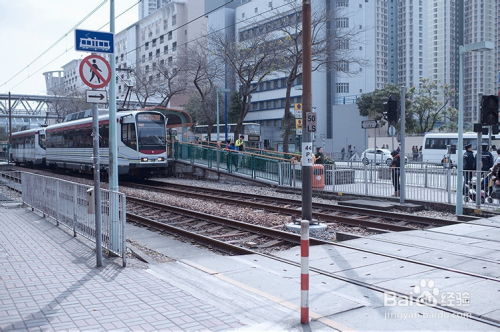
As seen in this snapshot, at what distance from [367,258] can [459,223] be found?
14.1 feet

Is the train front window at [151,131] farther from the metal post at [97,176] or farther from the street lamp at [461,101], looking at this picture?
the metal post at [97,176]

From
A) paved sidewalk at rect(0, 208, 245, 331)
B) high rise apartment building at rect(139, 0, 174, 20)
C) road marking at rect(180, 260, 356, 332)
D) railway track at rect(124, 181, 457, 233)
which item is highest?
high rise apartment building at rect(139, 0, 174, 20)

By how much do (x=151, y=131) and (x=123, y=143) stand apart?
4.81 feet

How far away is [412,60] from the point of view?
99812mm

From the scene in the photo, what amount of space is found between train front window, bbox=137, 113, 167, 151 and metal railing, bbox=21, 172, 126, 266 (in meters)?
10.3

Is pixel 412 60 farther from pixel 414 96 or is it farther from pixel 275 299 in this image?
pixel 275 299

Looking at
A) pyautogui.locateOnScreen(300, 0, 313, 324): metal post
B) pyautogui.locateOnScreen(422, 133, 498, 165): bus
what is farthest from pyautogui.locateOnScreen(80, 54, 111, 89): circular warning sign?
pyautogui.locateOnScreen(422, 133, 498, 165): bus

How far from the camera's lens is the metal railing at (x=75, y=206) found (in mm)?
8266

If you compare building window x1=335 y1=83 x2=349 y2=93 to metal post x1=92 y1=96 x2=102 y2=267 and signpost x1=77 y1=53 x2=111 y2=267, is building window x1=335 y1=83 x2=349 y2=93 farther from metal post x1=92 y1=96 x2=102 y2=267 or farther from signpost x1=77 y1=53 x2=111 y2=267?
metal post x1=92 y1=96 x2=102 y2=267

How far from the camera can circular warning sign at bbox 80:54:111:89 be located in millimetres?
7551

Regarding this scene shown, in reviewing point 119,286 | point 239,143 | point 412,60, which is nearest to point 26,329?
point 119,286

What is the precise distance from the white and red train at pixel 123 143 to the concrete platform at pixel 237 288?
15.2 m

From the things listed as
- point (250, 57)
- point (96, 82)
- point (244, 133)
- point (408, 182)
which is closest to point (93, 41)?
point (96, 82)

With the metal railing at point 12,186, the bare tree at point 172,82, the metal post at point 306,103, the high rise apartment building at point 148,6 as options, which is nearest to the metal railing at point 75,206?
the metal post at point 306,103
